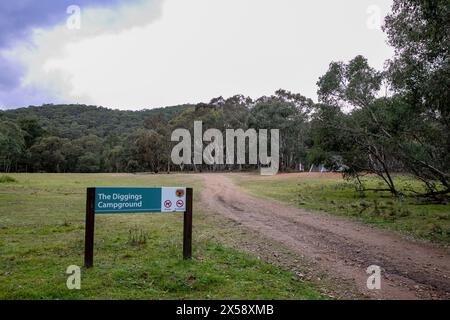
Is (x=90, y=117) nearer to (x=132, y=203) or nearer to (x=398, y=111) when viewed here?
(x=398, y=111)

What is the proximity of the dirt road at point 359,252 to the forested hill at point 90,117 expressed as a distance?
102m

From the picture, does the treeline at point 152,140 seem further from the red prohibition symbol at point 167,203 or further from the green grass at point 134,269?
the red prohibition symbol at point 167,203

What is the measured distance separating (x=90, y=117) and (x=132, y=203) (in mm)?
136622

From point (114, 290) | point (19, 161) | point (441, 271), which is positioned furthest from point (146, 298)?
point (19, 161)

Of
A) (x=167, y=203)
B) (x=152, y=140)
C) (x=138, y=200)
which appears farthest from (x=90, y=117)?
(x=138, y=200)

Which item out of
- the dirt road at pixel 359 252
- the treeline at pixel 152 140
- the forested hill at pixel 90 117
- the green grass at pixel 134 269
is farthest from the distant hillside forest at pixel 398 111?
the forested hill at pixel 90 117

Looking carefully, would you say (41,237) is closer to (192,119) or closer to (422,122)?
(422,122)

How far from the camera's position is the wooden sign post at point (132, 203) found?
713cm

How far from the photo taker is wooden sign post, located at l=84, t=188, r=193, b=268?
23.4ft

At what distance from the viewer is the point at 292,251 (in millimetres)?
9258

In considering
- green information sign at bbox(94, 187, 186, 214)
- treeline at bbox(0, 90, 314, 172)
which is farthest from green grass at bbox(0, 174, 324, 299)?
treeline at bbox(0, 90, 314, 172)

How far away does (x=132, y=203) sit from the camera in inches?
290
